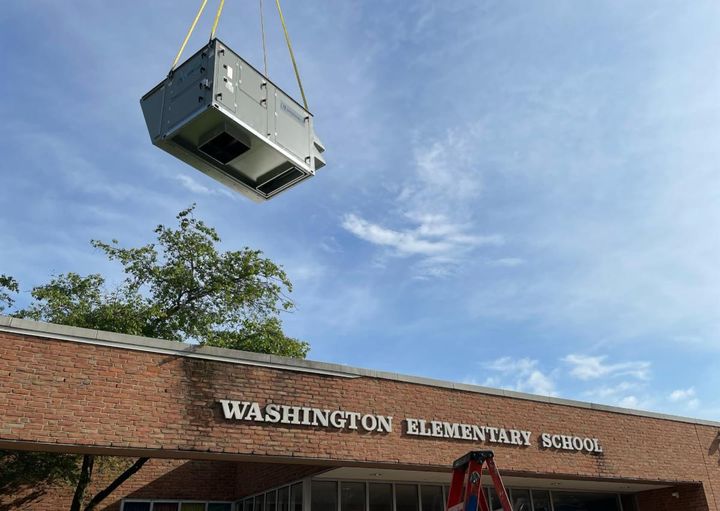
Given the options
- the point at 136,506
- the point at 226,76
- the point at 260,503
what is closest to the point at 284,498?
the point at 260,503

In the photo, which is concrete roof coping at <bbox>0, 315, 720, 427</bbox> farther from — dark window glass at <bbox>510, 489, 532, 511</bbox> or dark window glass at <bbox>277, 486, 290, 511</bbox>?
dark window glass at <bbox>277, 486, 290, 511</bbox>

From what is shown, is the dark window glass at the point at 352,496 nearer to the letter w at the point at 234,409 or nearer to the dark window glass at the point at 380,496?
the dark window glass at the point at 380,496

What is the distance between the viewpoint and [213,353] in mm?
11547

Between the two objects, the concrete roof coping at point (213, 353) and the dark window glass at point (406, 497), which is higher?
the concrete roof coping at point (213, 353)

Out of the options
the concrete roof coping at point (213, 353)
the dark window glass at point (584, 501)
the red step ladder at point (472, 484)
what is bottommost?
the red step ladder at point (472, 484)

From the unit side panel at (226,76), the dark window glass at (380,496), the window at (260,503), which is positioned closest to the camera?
the unit side panel at (226,76)

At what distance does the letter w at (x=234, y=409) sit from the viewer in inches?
444

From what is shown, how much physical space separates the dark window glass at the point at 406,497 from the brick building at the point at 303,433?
0.12ft

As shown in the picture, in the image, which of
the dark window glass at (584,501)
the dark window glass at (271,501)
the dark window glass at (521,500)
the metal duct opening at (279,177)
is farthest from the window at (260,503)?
the metal duct opening at (279,177)

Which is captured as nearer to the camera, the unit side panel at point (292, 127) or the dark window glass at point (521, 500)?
the unit side panel at point (292, 127)

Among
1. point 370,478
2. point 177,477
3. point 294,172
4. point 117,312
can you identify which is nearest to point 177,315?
point 117,312

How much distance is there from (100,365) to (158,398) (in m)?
1.08

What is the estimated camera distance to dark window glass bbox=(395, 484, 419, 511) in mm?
15750

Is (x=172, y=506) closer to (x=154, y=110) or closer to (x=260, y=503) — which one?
(x=260, y=503)
